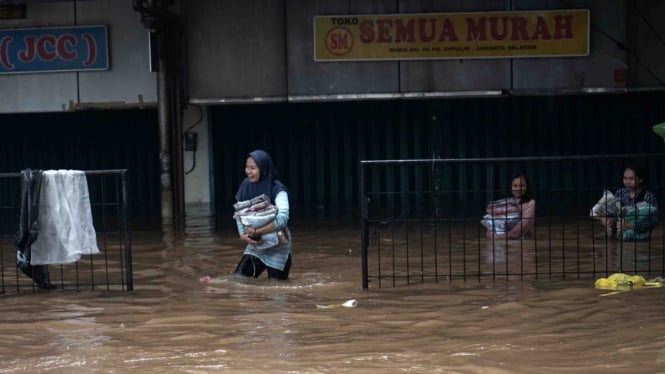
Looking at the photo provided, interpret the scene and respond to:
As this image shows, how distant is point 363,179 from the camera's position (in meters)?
8.65

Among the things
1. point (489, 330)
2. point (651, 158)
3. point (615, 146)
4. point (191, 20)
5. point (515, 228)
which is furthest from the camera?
point (615, 146)

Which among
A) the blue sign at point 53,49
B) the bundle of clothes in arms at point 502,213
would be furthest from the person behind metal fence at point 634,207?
the blue sign at point 53,49

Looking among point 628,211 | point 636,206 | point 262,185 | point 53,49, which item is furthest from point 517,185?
point 53,49

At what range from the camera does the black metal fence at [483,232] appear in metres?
8.97

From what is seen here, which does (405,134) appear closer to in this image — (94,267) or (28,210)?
(94,267)

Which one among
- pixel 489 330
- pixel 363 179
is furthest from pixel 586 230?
pixel 489 330

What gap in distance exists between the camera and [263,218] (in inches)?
356

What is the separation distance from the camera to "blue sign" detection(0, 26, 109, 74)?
51.7 ft

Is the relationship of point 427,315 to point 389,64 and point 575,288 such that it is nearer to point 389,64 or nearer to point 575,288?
point 575,288

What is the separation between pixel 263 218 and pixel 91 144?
9.65m

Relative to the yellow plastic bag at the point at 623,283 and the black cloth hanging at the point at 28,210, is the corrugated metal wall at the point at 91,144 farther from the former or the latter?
the yellow plastic bag at the point at 623,283

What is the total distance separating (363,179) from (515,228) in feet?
12.6

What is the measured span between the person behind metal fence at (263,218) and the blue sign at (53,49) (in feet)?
24.6

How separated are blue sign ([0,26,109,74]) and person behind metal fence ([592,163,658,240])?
875 centimetres
